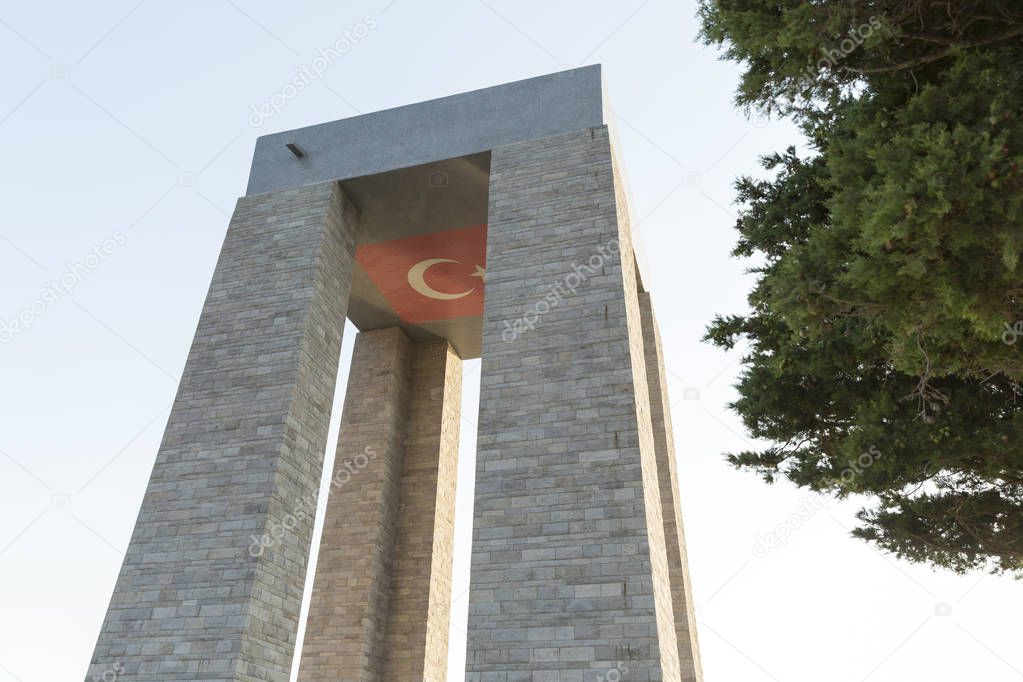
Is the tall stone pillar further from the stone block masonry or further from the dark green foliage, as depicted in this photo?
the dark green foliage

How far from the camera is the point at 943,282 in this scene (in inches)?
185

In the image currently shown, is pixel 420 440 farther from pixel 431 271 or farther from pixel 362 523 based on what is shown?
pixel 431 271

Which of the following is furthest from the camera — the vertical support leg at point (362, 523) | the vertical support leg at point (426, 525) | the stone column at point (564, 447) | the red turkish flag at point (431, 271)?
the red turkish flag at point (431, 271)

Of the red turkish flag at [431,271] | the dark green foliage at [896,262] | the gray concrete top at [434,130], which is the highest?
the gray concrete top at [434,130]

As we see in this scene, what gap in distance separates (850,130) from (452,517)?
11.1 m

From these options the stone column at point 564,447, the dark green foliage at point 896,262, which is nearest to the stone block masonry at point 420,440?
the stone column at point 564,447

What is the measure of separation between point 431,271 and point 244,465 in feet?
18.6

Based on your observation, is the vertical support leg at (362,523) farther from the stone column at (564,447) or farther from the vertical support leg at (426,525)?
the stone column at (564,447)

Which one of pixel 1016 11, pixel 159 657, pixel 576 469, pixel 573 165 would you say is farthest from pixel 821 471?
pixel 159 657

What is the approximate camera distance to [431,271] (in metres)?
13.8

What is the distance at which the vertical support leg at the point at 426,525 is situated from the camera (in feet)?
42.0

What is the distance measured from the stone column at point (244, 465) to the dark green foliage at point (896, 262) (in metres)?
5.62

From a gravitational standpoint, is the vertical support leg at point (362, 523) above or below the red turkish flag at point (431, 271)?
below

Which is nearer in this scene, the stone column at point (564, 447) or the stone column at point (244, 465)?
the stone column at point (564, 447)
